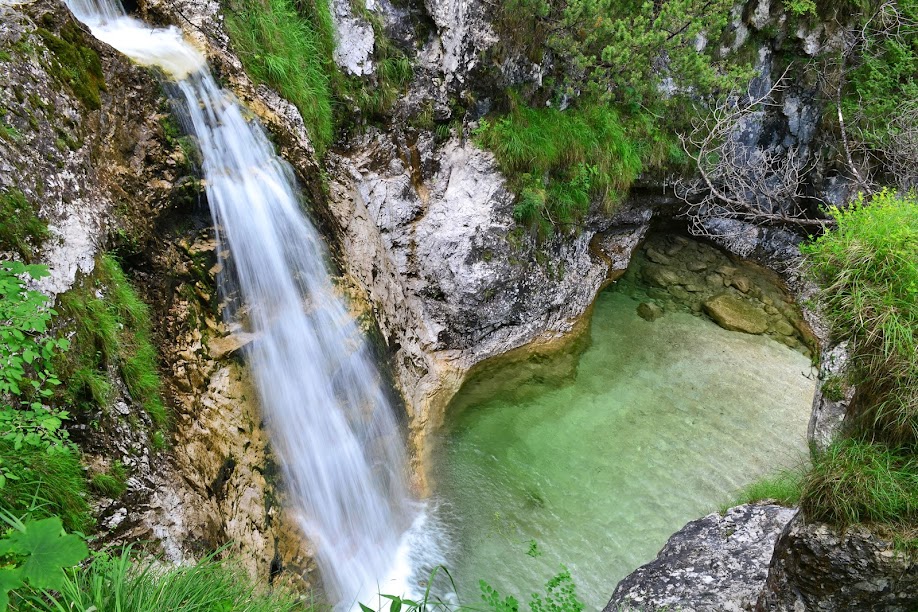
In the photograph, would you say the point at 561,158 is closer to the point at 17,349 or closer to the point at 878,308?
the point at 878,308

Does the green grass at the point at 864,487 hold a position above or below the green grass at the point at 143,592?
below

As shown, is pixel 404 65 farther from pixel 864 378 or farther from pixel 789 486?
pixel 789 486

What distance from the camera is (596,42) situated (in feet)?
23.6

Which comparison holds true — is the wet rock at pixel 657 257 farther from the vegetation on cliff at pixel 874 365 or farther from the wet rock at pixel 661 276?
the vegetation on cliff at pixel 874 365

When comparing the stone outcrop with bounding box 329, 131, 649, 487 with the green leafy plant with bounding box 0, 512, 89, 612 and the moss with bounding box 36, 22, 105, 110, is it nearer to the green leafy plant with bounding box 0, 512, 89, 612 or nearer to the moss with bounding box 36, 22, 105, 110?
the moss with bounding box 36, 22, 105, 110

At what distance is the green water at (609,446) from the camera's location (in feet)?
16.2

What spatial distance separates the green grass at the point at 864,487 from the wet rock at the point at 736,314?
549 cm

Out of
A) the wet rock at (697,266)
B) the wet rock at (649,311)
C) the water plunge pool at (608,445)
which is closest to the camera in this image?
the water plunge pool at (608,445)

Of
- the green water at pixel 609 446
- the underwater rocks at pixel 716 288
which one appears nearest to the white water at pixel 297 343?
the green water at pixel 609 446

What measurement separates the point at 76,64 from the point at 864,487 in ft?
19.3

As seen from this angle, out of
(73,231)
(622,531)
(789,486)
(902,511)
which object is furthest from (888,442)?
(73,231)

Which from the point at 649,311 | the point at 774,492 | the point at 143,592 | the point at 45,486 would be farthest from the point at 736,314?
the point at 45,486

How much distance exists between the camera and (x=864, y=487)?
2922 millimetres

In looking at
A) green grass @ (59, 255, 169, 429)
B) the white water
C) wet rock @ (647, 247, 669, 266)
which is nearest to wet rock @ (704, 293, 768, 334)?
wet rock @ (647, 247, 669, 266)
